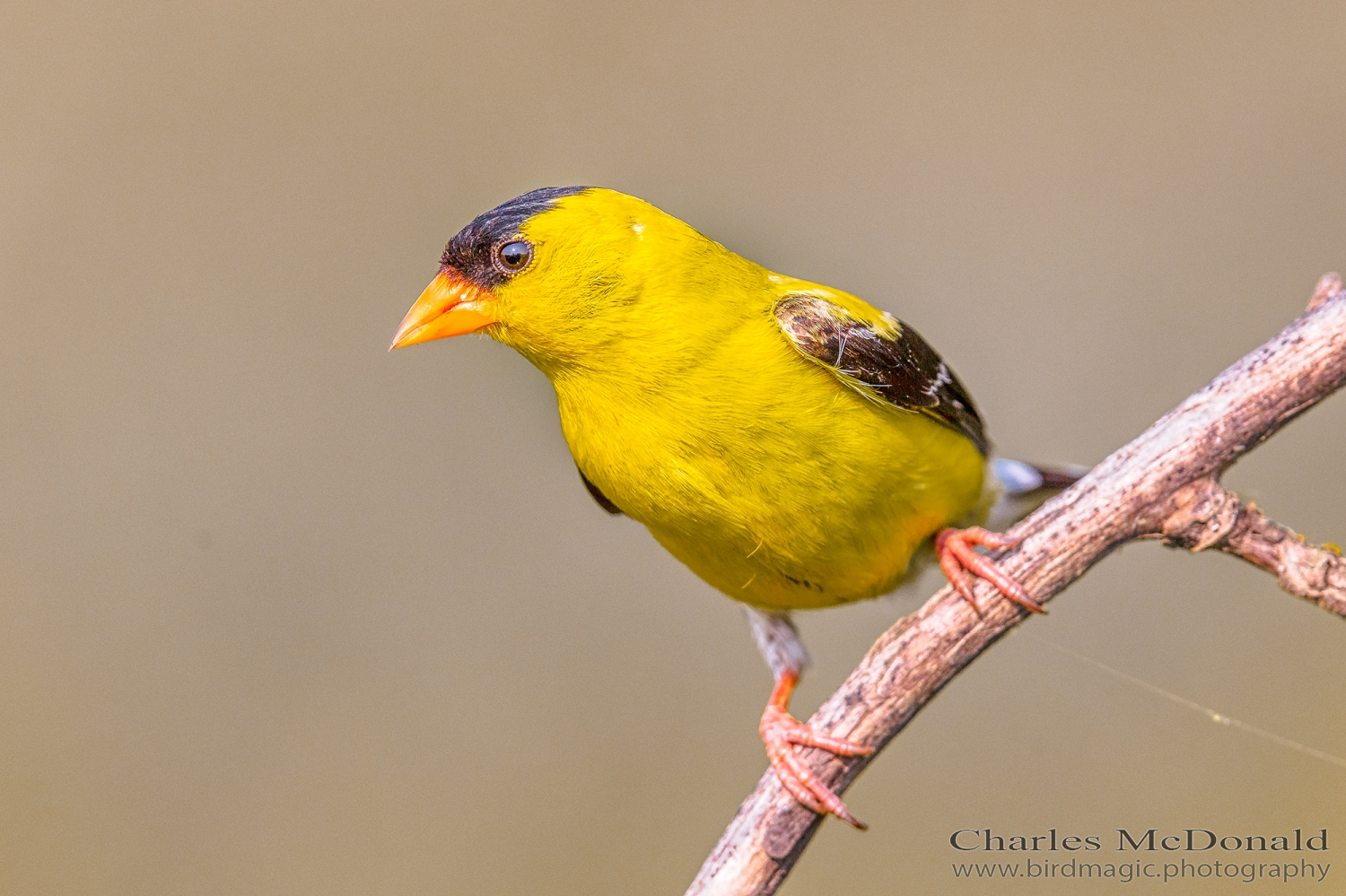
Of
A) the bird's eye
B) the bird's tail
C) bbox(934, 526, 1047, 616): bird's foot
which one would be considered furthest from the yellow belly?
the bird's tail

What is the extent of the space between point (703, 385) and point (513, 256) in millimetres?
442

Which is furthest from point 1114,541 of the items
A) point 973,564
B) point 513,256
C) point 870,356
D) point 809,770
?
point 513,256

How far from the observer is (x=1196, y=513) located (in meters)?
1.94

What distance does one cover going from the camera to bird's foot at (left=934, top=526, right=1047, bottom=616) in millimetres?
1999

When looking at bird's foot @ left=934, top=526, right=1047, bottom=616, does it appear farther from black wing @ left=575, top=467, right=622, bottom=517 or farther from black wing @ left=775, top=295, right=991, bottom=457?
black wing @ left=575, top=467, right=622, bottom=517

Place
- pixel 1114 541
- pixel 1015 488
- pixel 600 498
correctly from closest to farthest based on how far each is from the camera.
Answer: pixel 1114 541
pixel 600 498
pixel 1015 488

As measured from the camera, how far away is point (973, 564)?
2061mm

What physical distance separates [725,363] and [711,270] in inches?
8.4

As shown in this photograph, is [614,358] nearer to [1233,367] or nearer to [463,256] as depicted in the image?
[463,256]

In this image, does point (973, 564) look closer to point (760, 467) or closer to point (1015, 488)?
point (760, 467)

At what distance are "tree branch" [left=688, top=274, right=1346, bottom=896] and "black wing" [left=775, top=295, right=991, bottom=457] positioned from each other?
369mm

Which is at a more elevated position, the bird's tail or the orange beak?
the bird's tail

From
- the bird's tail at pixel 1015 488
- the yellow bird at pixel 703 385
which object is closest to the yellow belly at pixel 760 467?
the yellow bird at pixel 703 385

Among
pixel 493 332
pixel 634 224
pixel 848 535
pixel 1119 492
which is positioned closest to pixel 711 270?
pixel 634 224
